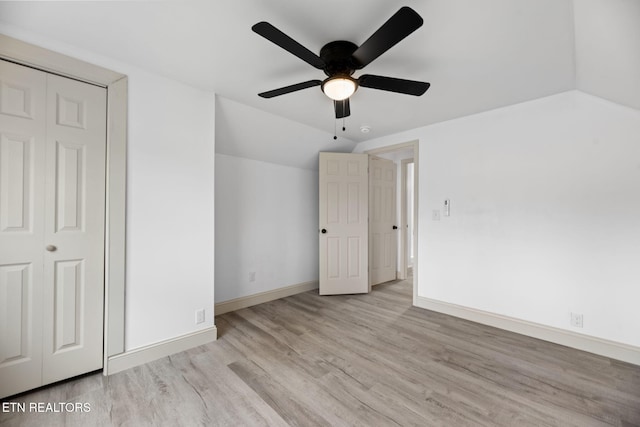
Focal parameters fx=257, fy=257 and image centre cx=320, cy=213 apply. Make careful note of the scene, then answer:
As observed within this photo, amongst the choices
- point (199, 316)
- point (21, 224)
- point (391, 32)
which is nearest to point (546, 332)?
point (391, 32)

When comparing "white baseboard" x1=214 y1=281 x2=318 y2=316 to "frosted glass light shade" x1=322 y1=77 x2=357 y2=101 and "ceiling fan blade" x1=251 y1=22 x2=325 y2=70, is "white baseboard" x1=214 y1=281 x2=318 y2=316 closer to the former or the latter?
"frosted glass light shade" x1=322 y1=77 x2=357 y2=101

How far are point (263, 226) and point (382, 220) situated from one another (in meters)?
2.02

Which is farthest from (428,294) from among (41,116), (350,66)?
(41,116)

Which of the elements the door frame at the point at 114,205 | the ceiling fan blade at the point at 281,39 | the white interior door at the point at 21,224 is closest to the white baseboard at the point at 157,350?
the door frame at the point at 114,205

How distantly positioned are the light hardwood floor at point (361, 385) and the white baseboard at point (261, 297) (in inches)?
20.5

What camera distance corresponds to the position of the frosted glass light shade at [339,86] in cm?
166

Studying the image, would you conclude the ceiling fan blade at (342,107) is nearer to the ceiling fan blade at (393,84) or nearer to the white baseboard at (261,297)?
the ceiling fan blade at (393,84)

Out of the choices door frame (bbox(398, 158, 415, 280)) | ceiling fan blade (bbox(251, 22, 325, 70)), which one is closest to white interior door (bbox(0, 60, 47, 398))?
ceiling fan blade (bbox(251, 22, 325, 70))

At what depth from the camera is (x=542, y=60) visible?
6.18ft

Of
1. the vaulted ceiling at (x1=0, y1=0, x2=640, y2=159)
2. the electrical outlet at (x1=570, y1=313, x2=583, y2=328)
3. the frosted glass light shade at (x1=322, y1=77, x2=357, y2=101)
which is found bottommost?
the electrical outlet at (x1=570, y1=313, x2=583, y2=328)

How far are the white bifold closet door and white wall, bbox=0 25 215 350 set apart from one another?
0.67ft

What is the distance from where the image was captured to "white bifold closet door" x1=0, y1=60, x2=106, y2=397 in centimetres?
161

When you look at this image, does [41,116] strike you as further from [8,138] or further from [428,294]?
[428,294]

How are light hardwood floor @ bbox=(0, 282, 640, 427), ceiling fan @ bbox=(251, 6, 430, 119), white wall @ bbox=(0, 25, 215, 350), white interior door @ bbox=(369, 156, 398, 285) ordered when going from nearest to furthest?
ceiling fan @ bbox=(251, 6, 430, 119) < light hardwood floor @ bbox=(0, 282, 640, 427) < white wall @ bbox=(0, 25, 215, 350) < white interior door @ bbox=(369, 156, 398, 285)
